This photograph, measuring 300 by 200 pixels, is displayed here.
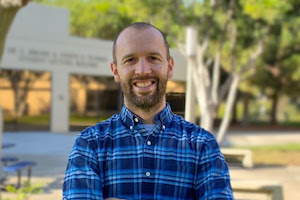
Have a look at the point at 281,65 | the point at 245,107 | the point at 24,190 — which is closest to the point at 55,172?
the point at 24,190

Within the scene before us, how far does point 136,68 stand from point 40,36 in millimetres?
15490

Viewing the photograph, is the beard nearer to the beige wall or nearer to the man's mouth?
the man's mouth

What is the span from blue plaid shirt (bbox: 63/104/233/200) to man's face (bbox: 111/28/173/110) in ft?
0.28

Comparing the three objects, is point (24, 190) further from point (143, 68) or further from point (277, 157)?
point (277, 157)

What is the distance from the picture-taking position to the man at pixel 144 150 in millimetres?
1351

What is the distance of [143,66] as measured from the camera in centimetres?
137

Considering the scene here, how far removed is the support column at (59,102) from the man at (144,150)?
1576 centimetres

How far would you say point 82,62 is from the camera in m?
16.9

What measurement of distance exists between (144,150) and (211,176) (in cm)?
27

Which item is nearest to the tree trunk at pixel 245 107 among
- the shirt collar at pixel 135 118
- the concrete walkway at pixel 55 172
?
the concrete walkway at pixel 55 172

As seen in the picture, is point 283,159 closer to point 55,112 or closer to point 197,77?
point 197,77

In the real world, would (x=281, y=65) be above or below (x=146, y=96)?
above

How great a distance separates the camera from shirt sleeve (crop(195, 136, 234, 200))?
1337 mm

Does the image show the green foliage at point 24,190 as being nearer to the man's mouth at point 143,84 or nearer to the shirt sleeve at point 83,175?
the shirt sleeve at point 83,175
